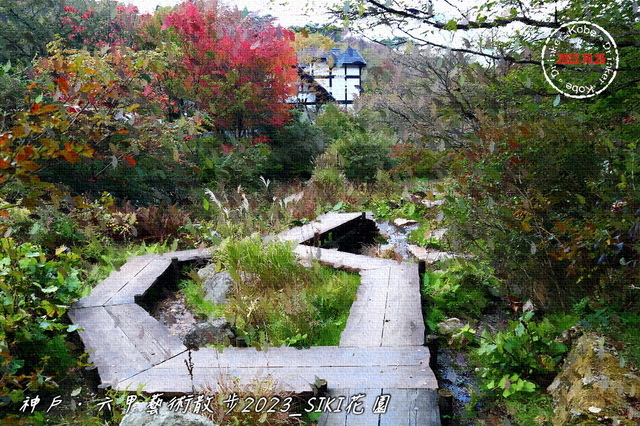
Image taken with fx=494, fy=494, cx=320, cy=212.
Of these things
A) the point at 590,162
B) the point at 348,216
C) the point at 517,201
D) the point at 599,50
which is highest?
the point at 599,50

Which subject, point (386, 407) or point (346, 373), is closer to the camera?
point (386, 407)

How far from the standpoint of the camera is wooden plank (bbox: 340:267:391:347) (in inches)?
134

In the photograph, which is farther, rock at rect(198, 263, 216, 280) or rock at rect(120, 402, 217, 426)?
rock at rect(198, 263, 216, 280)

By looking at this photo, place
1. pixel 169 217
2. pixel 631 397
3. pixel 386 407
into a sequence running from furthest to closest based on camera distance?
pixel 169 217 → pixel 386 407 → pixel 631 397

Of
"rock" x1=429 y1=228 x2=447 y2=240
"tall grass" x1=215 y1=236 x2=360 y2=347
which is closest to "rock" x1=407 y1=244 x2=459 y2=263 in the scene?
"rock" x1=429 y1=228 x2=447 y2=240

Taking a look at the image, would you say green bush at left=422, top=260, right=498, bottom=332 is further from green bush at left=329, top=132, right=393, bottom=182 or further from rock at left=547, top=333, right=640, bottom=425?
green bush at left=329, top=132, right=393, bottom=182

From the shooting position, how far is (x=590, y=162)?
362 cm

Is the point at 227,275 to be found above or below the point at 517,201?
below

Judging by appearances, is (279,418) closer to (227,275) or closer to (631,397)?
(631,397)

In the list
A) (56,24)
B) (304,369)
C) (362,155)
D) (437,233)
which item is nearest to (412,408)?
(304,369)

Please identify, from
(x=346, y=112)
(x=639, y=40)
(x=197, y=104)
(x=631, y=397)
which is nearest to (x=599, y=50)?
(x=639, y=40)

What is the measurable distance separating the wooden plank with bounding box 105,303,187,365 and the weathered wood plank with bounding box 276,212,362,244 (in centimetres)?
209

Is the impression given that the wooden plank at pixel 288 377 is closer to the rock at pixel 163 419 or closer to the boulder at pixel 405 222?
the rock at pixel 163 419

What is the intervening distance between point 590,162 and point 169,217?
5101mm
